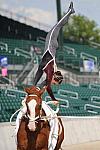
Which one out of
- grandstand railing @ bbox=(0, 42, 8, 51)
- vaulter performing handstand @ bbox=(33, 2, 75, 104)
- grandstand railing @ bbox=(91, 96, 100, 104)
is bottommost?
grandstand railing @ bbox=(91, 96, 100, 104)

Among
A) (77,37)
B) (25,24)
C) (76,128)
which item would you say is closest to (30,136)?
(76,128)

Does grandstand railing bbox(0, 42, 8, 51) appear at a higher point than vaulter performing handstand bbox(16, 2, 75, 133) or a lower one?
higher

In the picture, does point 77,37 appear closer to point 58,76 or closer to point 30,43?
point 30,43

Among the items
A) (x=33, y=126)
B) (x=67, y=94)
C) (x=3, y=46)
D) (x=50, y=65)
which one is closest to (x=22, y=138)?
(x=33, y=126)

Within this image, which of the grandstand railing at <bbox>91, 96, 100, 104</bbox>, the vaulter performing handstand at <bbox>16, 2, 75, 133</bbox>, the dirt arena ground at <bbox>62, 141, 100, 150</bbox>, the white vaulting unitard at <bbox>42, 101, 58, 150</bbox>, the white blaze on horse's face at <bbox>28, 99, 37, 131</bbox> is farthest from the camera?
the grandstand railing at <bbox>91, 96, 100, 104</bbox>

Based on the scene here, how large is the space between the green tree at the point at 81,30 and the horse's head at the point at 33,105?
2741 inches

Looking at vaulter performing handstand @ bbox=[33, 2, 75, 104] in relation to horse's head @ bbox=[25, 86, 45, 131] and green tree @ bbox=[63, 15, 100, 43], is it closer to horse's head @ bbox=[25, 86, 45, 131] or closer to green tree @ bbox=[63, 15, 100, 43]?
horse's head @ bbox=[25, 86, 45, 131]

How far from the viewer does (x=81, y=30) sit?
77.6 meters

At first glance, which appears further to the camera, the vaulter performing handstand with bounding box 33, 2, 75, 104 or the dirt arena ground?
the dirt arena ground

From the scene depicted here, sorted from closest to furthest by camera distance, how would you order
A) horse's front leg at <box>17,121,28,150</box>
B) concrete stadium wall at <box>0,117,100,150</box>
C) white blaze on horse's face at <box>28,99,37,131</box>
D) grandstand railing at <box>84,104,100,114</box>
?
white blaze on horse's face at <box>28,99,37,131</box> → horse's front leg at <box>17,121,28,150</box> → concrete stadium wall at <box>0,117,100,150</box> → grandstand railing at <box>84,104,100,114</box>

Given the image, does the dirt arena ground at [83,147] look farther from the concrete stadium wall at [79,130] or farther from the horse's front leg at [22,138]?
the horse's front leg at [22,138]

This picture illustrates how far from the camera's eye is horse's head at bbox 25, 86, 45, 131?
19.5 ft

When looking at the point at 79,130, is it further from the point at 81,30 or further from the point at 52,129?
the point at 81,30

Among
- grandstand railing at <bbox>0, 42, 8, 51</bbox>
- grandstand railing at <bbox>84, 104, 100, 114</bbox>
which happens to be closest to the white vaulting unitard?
grandstand railing at <bbox>84, 104, 100, 114</bbox>
